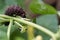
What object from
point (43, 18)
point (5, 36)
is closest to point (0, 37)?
point (5, 36)

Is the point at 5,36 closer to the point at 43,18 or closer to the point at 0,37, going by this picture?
the point at 0,37

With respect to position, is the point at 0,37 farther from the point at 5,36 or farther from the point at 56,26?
the point at 56,26

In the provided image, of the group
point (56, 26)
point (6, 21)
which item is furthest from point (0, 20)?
point (56, 26)
